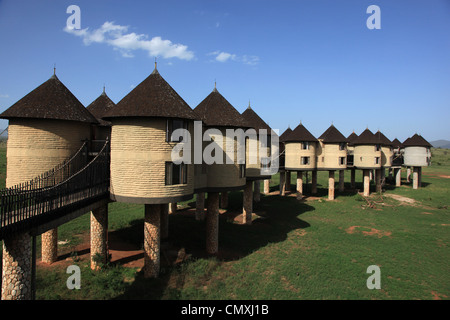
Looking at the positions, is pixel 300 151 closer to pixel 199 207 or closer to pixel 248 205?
pixel 248 205

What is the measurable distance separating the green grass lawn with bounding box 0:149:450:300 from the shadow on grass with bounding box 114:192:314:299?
9 cm

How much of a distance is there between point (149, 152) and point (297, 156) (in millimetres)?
30109

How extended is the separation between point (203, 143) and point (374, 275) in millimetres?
15183

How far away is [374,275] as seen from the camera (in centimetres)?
1828

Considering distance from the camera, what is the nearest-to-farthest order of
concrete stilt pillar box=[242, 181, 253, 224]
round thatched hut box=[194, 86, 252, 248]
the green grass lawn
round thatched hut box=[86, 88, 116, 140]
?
the green grass lawn → round thatched hut box=[194, 86, 252, 248] → round thatched hut box=[86, 88, 116, 140] → concrete stilt pillar box=[242, 181, 253, 224]

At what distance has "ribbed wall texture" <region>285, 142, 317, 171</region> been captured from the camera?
41656mm

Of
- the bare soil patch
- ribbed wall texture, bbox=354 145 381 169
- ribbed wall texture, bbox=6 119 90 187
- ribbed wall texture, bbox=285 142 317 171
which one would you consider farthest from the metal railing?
ribbed wall texture, bbox=354 145 381 169

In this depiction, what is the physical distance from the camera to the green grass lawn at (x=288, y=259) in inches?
637

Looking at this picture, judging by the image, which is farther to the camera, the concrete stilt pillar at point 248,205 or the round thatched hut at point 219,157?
the concrete stilt pillar at point 248,205

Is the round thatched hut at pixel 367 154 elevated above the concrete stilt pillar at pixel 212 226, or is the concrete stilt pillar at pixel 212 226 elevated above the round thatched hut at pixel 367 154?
the round thatched hut at pixel 367 154

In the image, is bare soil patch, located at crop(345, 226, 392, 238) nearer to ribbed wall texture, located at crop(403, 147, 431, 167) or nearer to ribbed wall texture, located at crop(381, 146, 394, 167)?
ribbed wall texture, located at crop(381, 146, 394, 167)

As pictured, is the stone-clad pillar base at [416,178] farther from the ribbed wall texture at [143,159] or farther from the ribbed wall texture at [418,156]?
the ribbed wall texture at [143,159]

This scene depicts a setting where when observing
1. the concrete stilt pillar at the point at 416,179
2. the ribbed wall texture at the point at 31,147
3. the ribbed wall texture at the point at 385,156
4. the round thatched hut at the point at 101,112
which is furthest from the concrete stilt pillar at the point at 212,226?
the concrete stilt pillar at the point at 416,179

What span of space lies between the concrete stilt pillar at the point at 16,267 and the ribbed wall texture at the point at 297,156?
35.6 m
